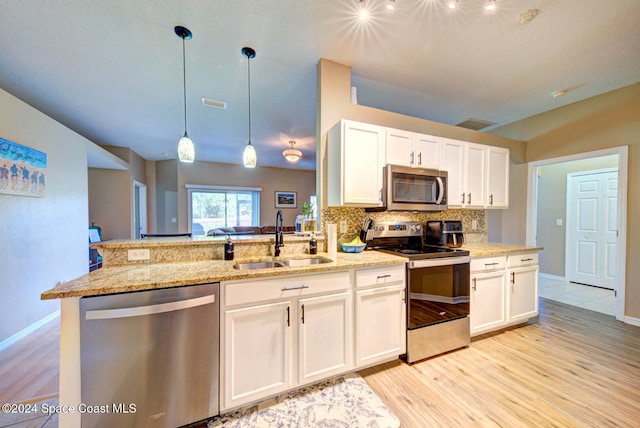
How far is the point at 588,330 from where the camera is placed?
2584mm

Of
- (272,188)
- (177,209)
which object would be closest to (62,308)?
(177,209)

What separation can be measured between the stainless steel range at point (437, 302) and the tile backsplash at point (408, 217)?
62cm

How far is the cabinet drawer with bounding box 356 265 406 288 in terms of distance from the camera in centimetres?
185

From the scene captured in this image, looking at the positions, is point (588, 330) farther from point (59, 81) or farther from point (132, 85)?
point (59, 81)

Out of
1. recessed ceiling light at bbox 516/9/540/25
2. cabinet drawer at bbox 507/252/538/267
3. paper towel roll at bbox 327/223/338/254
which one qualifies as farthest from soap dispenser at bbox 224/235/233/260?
recessed ceiling light at bbox 516/9/540/25

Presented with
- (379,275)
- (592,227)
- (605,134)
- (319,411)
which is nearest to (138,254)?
(319,411)

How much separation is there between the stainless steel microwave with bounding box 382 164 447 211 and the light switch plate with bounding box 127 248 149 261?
2071 mm

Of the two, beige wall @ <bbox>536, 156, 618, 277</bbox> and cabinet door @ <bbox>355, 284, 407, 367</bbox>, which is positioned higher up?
beige wall @ <bbox>536, 156, 618, 277</bbox>

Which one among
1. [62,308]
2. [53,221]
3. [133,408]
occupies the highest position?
[53,221]

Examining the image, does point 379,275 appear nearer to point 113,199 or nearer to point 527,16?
point 527,16

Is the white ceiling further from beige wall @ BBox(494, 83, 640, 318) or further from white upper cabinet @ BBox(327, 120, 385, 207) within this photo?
white upper cabinet @ BBox(327, 120, 385, 207)

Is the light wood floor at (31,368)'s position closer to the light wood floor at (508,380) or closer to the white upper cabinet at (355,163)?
the light wood floor at (508,380)

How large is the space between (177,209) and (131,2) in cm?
570

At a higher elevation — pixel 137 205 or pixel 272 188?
pixel 272 188
